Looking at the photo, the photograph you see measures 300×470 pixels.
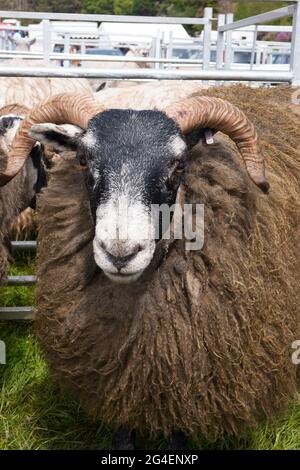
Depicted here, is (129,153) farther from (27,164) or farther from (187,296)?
(27,164)

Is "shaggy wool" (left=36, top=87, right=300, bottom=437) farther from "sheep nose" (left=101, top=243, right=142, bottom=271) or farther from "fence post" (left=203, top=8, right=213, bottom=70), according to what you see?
"fence post" (left=203, top=8, right=213, bottom=70)

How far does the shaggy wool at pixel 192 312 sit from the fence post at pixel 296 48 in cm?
102

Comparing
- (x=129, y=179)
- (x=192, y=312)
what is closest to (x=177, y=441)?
(x=192, y=312)

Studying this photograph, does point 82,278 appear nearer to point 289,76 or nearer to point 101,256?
point 101,256

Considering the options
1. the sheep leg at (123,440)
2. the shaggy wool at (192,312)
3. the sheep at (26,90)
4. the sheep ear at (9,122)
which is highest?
the sheep ear at (9,122)

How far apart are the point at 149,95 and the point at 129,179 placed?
13.6 ft

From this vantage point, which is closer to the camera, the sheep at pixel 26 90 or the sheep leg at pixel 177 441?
the sheep leg at pixel 177 441

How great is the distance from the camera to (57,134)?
2.32 metres

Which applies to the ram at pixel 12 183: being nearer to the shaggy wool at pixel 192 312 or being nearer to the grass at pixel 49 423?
the shaggy wool at pixel 192 312

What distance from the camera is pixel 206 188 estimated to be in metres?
2.29

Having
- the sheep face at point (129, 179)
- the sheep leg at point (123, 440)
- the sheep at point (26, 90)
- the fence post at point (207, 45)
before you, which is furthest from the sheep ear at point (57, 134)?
the fence post at point (207, 45)

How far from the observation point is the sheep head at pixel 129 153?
190 centimetres

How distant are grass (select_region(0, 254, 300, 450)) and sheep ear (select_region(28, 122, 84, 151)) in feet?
4.26
